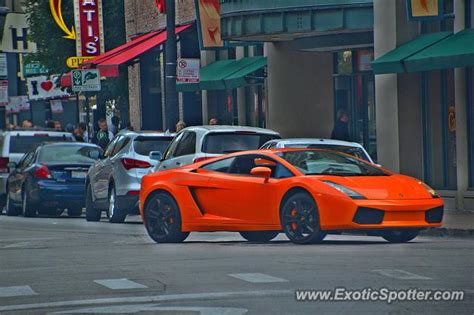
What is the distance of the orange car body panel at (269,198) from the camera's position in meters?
17.2

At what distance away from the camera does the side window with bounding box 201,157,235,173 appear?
18.9m

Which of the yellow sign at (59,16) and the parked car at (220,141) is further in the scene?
the yellow sign at (59,16)

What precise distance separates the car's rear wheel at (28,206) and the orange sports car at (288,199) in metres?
9.85

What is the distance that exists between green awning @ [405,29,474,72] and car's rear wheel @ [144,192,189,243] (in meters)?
7.04

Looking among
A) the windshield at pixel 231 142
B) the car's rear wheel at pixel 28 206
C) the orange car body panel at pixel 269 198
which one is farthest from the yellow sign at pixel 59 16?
the orange car body panel at pixel 269 198

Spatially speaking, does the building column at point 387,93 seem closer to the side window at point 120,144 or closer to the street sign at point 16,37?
the side window at point 120,144

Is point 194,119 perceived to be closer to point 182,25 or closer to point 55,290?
point 182,25

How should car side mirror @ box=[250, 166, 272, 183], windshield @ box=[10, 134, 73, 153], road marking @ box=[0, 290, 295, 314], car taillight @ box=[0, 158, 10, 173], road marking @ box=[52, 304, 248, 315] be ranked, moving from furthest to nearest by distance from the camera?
windshield @ box=[10, 134, 73, 153]
car taillight @ box=[0, 158, 10, 173]
car side mirror @ box=[250, 166, 272, 183]
road marking @ box=[0, 290, 295, 314]
road marking @ box=[52, 304, 248, 315]

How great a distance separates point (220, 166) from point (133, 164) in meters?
6.47

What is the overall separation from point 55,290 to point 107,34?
35.3 metres

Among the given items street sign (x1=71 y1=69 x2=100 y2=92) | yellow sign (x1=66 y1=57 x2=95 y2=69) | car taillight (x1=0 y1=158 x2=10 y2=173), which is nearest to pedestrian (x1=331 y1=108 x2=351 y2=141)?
car taillight (x1=0 y1=158 x2=10 y2=173)

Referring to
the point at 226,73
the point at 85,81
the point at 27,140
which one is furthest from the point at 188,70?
the point at 85,81

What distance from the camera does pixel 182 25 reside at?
39.4 metres

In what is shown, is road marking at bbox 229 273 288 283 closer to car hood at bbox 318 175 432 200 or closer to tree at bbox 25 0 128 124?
car hood at bbox 318 175 432 200
